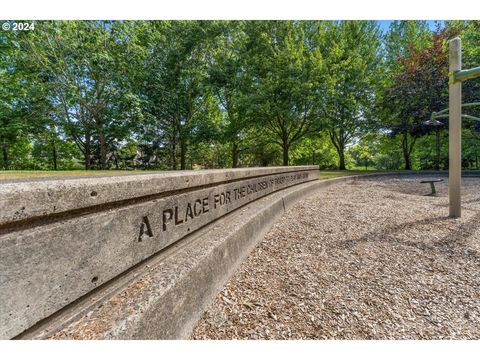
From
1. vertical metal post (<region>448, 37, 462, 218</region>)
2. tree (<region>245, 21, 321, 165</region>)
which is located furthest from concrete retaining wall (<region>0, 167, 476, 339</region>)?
tree (<region>245, 21, 321, 165</region>)

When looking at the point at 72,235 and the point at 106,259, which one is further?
the point at 106,259

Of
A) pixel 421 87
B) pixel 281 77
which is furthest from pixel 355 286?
pixel 421 87

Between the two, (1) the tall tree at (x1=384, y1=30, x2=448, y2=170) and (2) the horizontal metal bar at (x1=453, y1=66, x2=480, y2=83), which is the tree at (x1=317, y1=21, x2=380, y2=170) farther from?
(2) the horizontal metal bar at (x1=453, y1=66, x2=480, y2=83)

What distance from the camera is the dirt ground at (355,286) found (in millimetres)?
1799

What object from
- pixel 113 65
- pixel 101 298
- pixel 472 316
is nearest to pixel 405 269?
pixel 472 316

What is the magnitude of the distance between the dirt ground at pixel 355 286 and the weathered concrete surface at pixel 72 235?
83 centimetres

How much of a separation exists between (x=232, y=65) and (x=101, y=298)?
19.6 m

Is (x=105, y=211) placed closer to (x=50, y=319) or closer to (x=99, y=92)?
(x=50, y=319)

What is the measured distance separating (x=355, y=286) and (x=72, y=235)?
2490mm

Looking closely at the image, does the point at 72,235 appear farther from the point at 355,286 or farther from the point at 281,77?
the point at 281,77

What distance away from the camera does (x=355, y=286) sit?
2348 mm

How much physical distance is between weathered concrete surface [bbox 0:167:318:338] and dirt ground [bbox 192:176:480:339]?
2.72ft

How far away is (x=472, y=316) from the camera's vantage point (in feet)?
6.38

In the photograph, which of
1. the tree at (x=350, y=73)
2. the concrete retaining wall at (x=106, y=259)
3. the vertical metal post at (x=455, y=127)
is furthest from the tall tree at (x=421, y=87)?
the concrete retaining wall at (x=106, y=259)
